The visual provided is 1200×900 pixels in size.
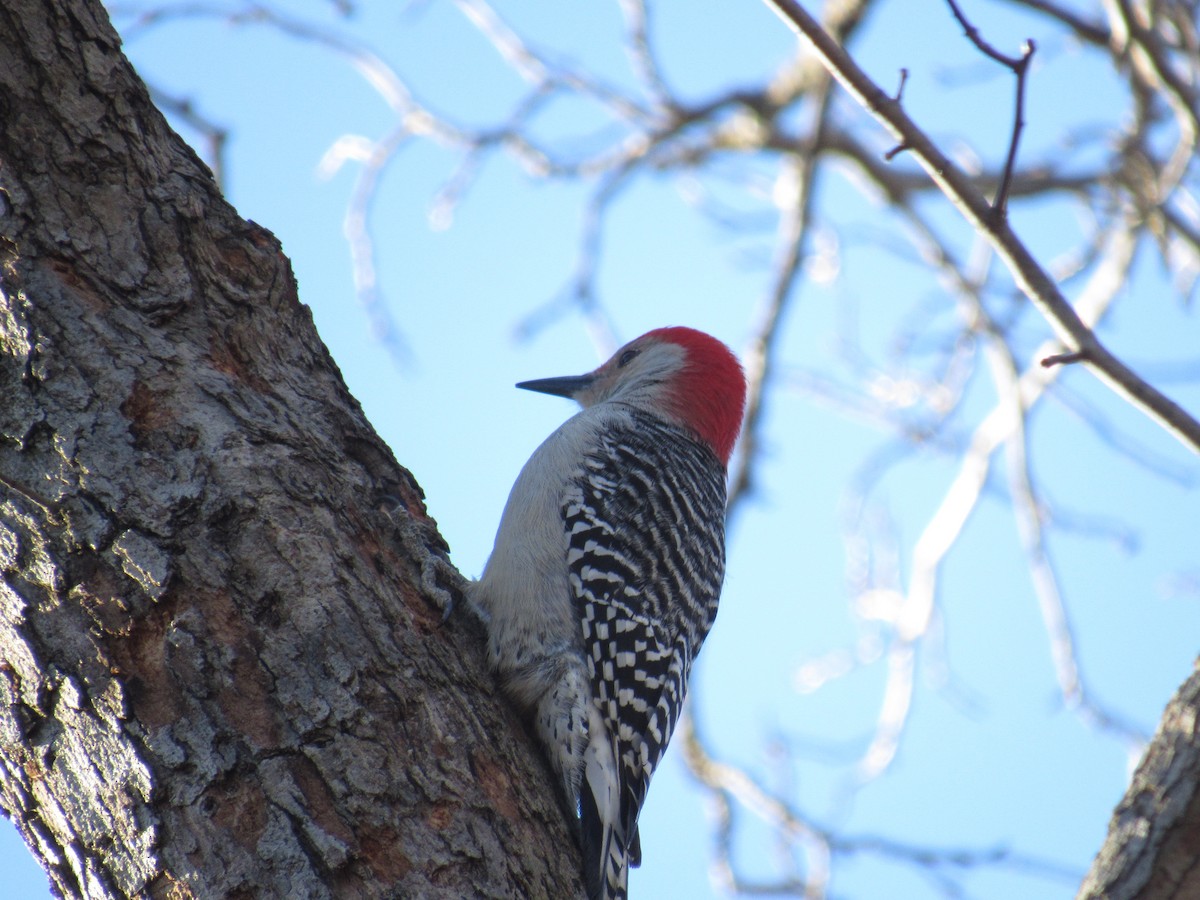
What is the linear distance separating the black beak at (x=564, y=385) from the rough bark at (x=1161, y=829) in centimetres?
377

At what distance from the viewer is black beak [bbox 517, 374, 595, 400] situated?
603 cm

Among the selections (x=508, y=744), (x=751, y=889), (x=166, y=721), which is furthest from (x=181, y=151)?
(x=751, y=889)

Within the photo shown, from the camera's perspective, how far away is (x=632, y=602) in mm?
4062

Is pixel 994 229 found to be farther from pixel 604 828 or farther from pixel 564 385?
pixel 564 385

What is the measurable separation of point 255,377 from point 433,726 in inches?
43.1

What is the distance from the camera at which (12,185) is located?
2850mm

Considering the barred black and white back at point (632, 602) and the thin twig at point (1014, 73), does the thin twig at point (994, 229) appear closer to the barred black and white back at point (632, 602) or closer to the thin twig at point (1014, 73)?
the thin twig at point (1014, 73)

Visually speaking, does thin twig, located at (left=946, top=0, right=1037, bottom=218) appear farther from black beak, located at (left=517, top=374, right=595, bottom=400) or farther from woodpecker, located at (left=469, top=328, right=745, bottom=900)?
black beak, located at (left=517, top=374, right=595, bottom=400)

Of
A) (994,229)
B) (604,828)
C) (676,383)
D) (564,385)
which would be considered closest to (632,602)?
(604,828)

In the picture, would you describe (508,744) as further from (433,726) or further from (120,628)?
(120,628)

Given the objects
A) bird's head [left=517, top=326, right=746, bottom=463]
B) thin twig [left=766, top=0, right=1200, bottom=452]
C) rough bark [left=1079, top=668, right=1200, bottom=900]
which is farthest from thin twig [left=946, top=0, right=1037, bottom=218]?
bird's head [left=517, top=326, right=746, bottom=463]

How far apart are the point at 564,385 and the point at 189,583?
12.2ft

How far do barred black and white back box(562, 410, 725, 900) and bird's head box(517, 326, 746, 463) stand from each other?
Answer: 775mm

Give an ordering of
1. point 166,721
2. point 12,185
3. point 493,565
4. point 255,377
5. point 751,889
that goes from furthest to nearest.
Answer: point 751,889
point 493,565
point 255,377
point 12,185
point 166,721
